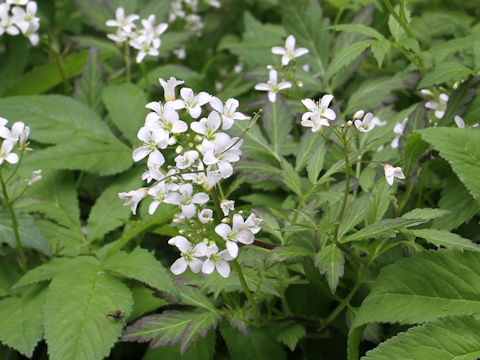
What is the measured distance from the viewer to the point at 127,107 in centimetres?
254

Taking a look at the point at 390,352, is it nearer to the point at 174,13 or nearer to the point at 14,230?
the point at 14,230

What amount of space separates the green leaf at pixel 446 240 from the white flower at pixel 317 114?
0.40m

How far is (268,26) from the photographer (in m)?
3.04

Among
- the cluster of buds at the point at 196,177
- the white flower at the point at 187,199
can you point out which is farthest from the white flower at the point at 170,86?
the white flower at the point at 187,199

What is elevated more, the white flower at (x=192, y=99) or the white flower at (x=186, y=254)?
the white flower at (x=192, y=99)

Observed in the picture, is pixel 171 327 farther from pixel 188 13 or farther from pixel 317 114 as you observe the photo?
pixel 188 13

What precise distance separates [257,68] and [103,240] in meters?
1.09

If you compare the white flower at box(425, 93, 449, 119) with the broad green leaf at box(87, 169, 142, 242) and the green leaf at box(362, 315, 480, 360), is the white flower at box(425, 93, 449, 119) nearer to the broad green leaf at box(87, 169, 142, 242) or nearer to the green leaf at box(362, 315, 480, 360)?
the green leaf at box(362, 315, 480, 360)

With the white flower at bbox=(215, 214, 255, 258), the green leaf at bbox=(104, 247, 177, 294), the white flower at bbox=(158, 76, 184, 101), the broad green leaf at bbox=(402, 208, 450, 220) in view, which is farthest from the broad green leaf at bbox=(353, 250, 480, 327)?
the white flower at bbox=(158, 76, 184, 101)

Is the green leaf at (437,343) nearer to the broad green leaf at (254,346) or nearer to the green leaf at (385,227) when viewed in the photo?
the green leaf at (385,227)

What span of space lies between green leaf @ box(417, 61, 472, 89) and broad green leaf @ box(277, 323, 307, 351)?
3.09 ft

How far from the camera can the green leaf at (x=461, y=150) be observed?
5.25 feet

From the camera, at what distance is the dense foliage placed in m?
1.41

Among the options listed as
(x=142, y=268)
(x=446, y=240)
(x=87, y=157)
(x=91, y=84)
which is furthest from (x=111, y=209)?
(x=446, y=240)
